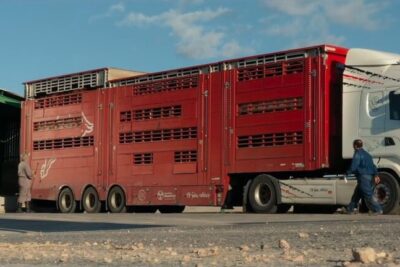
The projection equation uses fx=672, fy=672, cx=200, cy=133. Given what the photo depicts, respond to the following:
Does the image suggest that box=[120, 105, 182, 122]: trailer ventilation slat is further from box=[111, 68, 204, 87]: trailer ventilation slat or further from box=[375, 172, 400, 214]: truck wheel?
box=[375, 172, 400, 214]: truck wheel

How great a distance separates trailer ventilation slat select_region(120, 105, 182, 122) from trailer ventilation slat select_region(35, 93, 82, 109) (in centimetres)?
209

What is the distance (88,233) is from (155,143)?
6.80 meters

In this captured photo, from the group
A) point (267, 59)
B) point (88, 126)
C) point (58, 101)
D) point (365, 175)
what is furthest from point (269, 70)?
point (58, 101)

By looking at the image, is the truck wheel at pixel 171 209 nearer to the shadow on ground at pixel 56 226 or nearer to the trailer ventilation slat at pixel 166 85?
the trailer ventilation slat at pixel 166 85

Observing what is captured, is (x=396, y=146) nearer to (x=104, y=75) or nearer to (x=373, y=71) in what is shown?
(x=373, y=71)

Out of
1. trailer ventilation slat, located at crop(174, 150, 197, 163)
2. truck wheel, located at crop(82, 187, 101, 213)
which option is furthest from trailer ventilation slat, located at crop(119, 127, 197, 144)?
truck wheel, located at crop(82, 187, 101, 213)

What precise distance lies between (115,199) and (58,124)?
140 inches

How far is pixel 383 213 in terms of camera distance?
1373cm

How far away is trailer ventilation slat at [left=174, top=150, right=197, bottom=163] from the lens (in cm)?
1702

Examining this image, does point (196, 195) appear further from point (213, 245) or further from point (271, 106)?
point (213, 245)

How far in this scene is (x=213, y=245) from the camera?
8492 millimetres

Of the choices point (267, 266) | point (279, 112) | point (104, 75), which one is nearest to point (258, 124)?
point (279, 112)

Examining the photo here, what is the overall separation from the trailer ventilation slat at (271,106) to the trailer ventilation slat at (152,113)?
2088mm

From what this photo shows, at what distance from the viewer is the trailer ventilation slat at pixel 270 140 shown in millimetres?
15172
